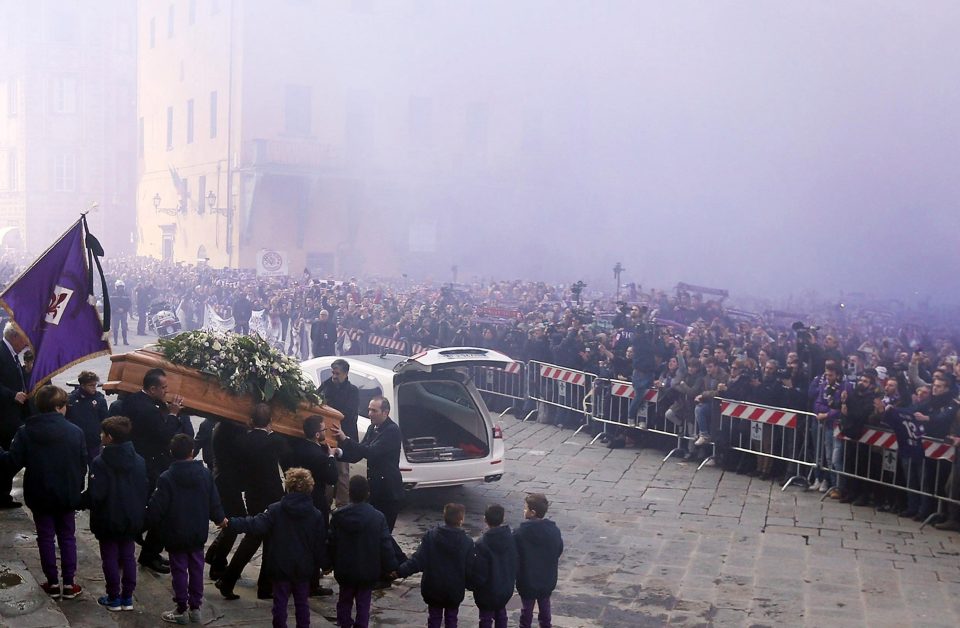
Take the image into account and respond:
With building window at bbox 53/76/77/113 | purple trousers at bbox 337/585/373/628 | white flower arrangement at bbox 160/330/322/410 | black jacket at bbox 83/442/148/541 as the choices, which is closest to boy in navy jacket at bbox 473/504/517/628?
purple trousers at bbox 337/585/373/628

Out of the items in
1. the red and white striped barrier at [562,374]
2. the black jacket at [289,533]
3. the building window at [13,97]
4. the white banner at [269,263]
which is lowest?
the red and white striped barrier at [562,374]

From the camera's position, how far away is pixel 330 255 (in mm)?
36688

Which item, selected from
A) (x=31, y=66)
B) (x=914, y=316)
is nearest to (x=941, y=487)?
(x=914, y=316)

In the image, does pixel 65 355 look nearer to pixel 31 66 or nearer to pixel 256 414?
pixel 256 414

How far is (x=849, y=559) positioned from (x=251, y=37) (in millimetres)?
30531

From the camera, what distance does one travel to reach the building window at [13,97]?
2031 inches

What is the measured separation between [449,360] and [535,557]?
3482mm

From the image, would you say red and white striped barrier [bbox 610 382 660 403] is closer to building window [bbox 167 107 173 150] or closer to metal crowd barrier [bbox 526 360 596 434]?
metal crowd barrier [bbox 526 360 596 434]

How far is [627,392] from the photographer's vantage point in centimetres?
1278

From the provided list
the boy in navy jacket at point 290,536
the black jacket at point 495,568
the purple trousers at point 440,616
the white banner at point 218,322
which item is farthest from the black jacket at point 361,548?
the white banner at point 218,322

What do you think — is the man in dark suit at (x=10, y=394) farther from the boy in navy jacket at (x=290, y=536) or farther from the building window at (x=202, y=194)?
the building window at (x=202, y=194)

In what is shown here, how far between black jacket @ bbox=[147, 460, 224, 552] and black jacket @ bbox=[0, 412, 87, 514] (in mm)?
526

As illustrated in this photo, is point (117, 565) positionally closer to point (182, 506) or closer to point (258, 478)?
point (182, 506)

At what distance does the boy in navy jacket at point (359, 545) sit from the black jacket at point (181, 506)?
76 centimetres
